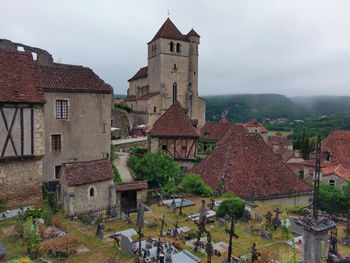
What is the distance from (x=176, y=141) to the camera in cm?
2739

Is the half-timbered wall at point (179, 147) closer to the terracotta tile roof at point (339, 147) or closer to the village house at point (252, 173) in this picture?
the village house at point (252, 173)

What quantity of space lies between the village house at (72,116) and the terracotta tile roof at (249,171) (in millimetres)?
7952

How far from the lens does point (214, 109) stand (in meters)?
134

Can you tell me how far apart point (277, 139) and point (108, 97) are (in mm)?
51904

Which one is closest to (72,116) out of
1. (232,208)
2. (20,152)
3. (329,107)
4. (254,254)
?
(20,152)

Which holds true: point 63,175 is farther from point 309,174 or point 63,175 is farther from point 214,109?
point 214,109

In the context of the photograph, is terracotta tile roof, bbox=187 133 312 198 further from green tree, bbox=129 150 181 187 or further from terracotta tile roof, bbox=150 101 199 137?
terracotta tile roof, bbox=150 101 199 137

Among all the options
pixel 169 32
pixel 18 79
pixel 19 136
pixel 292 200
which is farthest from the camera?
pixel 169 32

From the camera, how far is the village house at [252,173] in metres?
16.9

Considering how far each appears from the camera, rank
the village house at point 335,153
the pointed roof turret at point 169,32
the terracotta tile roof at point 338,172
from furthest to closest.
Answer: the pointed roof turret at point 169,32, the village house at point 335,153, the terracotta tile roof at point 338,172

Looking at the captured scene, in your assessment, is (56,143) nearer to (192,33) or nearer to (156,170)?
(156,170)

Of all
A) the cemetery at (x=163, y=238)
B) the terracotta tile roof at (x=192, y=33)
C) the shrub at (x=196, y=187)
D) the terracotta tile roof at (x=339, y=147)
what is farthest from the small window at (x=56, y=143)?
the terracotta tile roof at (x=192, y=33)

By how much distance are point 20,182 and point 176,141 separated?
618 inches

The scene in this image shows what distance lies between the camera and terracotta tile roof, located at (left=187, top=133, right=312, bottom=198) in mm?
16953
